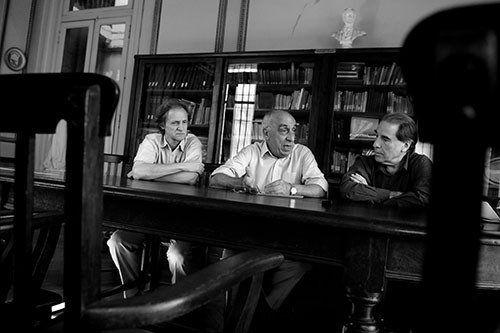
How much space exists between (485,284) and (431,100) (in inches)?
41.6

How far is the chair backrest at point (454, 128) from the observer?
252 millimetres

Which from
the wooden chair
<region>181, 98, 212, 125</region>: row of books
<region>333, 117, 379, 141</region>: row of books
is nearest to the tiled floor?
the wooden chair

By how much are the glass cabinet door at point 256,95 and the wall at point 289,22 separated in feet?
1.44

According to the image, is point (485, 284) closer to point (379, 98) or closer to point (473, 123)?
point (473, 123)

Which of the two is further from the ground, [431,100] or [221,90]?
[221,90]

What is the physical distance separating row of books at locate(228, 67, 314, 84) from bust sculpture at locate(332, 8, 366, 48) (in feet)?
1.43

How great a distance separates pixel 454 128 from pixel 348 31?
4.02 m

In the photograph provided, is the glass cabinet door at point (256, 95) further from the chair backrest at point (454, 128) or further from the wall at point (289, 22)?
the chair backrest at point (454, 128)

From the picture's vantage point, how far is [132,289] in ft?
7.14

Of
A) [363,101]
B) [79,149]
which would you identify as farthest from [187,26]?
[79,149]

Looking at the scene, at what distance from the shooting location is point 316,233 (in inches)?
46.9

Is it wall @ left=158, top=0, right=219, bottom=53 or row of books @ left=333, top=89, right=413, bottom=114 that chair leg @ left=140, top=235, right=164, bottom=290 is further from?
wall @ left=158, top=0, right=219, bottom=53

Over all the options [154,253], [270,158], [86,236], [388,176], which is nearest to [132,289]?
[154,253]

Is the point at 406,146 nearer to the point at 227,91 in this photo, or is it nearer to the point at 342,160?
the point at 342,160
